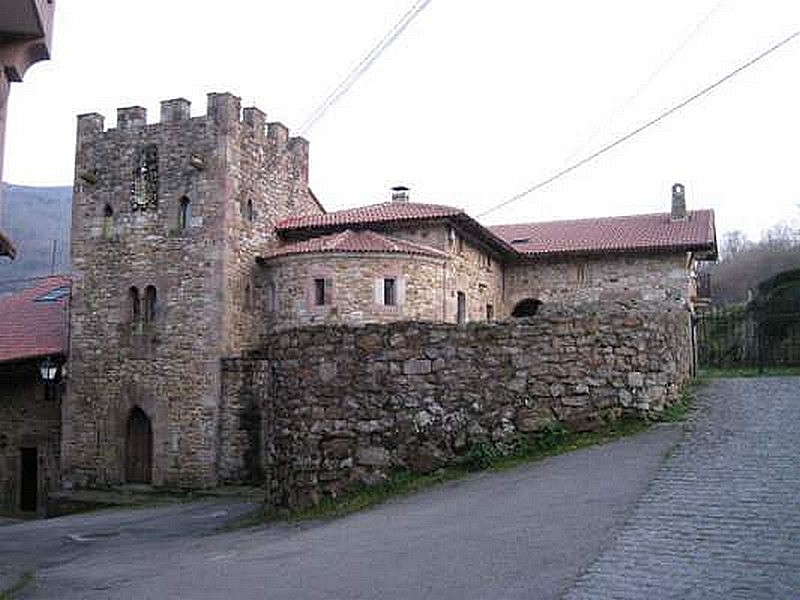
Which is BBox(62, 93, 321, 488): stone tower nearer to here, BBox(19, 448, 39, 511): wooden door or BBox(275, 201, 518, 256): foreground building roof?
BBox(275, 201, 518, 256): foreground building roof

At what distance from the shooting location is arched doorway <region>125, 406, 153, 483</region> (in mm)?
24625

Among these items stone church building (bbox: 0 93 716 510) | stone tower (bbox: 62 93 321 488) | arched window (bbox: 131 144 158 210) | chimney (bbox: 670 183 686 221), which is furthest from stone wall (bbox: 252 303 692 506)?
chimney (bbox: 670 183 686 221)

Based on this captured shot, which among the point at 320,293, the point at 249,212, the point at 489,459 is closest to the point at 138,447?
the point at 320,293

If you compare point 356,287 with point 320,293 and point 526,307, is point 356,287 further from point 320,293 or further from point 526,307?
point 526,307

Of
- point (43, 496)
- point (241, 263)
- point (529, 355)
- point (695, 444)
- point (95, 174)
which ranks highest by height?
point (95, 174)

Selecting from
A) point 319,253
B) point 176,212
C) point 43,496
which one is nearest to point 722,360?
point 319,253

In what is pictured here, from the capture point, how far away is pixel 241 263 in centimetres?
2502

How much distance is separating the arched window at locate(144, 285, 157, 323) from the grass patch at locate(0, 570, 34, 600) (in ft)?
46.9

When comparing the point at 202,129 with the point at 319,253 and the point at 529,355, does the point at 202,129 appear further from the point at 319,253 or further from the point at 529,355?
the point at 529,355

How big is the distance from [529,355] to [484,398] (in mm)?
811

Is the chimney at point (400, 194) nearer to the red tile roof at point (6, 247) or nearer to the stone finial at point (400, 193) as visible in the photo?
the stone finial at point (400, 193)

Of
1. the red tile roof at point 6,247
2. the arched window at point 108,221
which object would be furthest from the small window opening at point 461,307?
the red tile roof at point 6,247

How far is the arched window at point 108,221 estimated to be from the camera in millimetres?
26156

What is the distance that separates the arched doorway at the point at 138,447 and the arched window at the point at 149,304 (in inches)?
99.0
